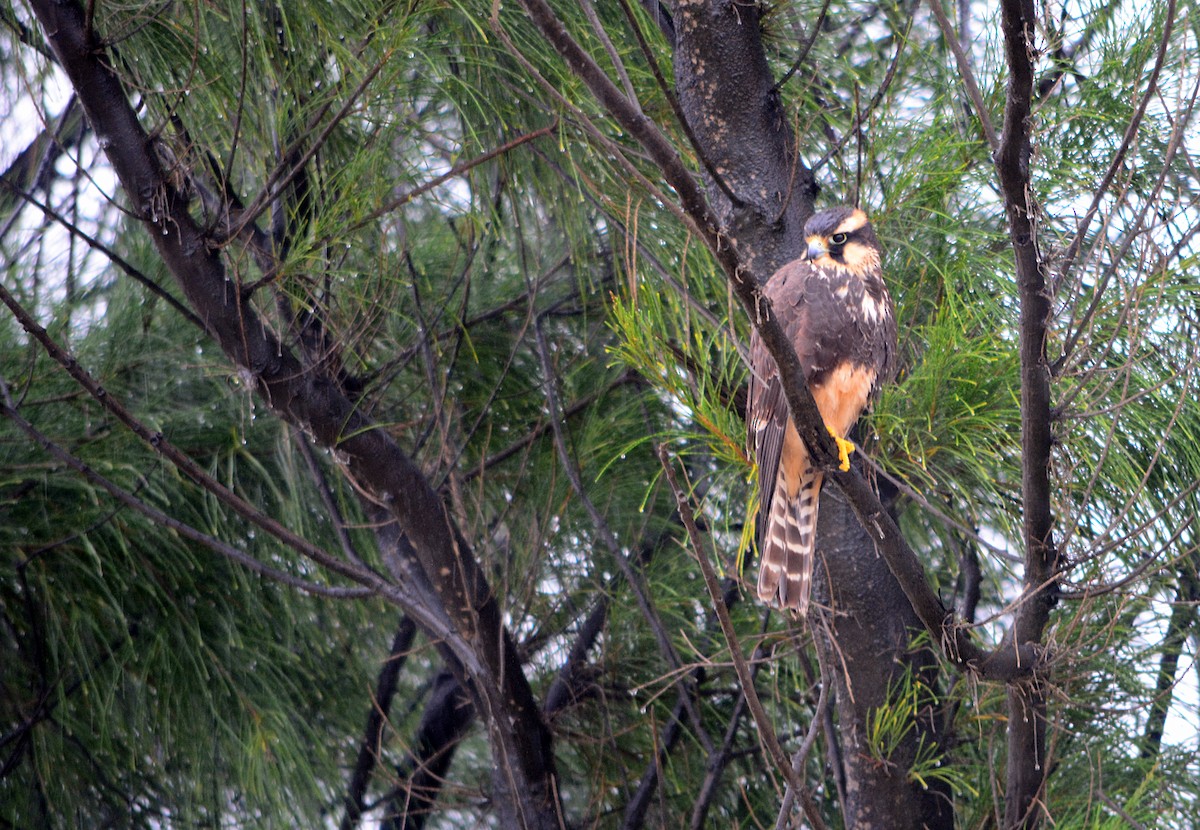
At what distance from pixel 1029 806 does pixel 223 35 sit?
1827 millimetres

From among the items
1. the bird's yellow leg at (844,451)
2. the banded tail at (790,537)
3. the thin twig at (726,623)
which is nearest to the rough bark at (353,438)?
the banded tail at (790,537)

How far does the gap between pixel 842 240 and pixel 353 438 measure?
902 mm

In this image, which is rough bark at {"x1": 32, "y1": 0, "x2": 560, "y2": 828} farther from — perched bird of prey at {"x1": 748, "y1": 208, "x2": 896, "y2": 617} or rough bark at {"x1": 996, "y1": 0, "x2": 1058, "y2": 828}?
rough bark at {"x1": 996, "y1": 0, "x2": 1058, "y2": 828}

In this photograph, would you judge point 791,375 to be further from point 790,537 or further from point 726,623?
point 790,537

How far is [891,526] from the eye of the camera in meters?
1.62

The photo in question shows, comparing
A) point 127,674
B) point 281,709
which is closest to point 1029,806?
point 281,709

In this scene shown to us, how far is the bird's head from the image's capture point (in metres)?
2.05

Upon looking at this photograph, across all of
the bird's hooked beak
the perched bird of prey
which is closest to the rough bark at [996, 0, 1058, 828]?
the perched bird of prey

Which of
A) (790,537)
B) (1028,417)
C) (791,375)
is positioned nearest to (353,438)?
(790,537)

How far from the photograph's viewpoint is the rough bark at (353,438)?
192 centimetres

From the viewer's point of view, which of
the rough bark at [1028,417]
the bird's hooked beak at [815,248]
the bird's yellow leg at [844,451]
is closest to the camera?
the rough bark at [1028,417]

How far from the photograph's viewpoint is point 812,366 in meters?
2.23

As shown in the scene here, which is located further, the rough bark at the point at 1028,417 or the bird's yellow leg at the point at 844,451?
the bird's yellow leg at the point at 844,451

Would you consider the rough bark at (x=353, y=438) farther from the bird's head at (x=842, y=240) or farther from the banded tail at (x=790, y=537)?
the bird's head at (x=842, y=240)
